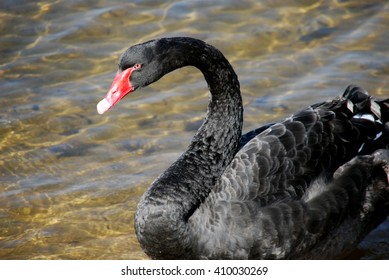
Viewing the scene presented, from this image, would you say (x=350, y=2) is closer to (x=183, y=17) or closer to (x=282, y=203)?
(x=183, y=17)

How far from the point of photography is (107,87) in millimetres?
7211

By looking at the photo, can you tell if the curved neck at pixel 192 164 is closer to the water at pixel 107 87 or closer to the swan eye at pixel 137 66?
the swan eye at pixel 137 66

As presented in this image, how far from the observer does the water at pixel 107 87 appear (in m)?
5.65

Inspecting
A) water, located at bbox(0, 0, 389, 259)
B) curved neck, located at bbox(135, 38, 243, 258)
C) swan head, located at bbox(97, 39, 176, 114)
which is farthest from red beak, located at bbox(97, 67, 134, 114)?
water, located at bbox(0, 0, 389, 259)

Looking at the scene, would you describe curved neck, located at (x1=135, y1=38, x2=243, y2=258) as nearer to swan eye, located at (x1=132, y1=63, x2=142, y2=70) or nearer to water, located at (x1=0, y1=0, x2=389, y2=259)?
swan eye, located at (x1=132, y1=63, x2=142, y2=70)

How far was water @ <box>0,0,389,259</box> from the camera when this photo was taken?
5.65 m

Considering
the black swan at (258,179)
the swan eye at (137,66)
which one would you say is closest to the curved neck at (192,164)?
the black swan at (258,179)

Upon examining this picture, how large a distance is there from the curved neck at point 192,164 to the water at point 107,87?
632 millimetres

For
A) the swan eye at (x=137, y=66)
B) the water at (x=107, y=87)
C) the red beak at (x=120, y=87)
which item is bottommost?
the water at (x=107, y=87)

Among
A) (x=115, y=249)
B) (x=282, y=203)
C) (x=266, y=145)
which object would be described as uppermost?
(x=266, y=145)

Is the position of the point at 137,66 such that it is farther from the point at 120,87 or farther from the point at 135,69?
the point at 120,87

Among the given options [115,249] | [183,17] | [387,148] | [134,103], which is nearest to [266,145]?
[387,148]
